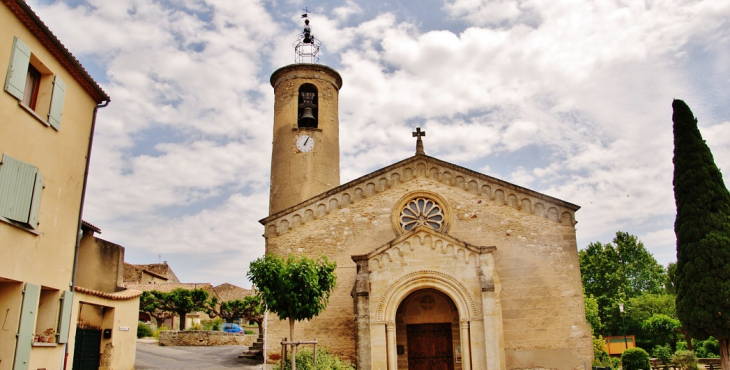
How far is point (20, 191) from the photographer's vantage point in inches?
392

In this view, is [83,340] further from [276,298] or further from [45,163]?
[45,163]

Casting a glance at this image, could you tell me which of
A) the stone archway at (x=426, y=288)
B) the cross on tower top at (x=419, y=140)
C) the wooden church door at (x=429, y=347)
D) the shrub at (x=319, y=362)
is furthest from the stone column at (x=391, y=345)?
the cross on tower top at (x=419, y=140)

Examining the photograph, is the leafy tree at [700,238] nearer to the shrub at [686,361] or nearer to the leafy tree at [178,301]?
the shrub at [686,361]

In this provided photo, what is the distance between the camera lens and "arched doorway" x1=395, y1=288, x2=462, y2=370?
62.6ft

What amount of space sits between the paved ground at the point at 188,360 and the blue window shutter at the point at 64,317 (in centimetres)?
860

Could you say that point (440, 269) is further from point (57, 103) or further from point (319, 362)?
point (57, 103)

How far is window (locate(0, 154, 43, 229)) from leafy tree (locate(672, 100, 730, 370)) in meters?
21.3

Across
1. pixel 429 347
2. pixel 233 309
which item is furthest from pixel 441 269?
pixel 233 309

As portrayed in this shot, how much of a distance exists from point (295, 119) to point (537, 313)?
1480 centimetres

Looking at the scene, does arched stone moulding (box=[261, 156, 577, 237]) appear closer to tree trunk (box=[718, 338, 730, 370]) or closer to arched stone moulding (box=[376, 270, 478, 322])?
arched stone moulding (box=[376, 270, 478, 322])

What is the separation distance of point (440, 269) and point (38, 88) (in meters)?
12.4

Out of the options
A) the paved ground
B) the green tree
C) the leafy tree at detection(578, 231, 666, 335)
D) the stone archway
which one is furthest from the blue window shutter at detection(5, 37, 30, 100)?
the leafy tree at detection(578, 231, 666, 335)

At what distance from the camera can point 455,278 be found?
57.6 feet

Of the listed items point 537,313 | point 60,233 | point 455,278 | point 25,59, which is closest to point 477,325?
point 455,278
